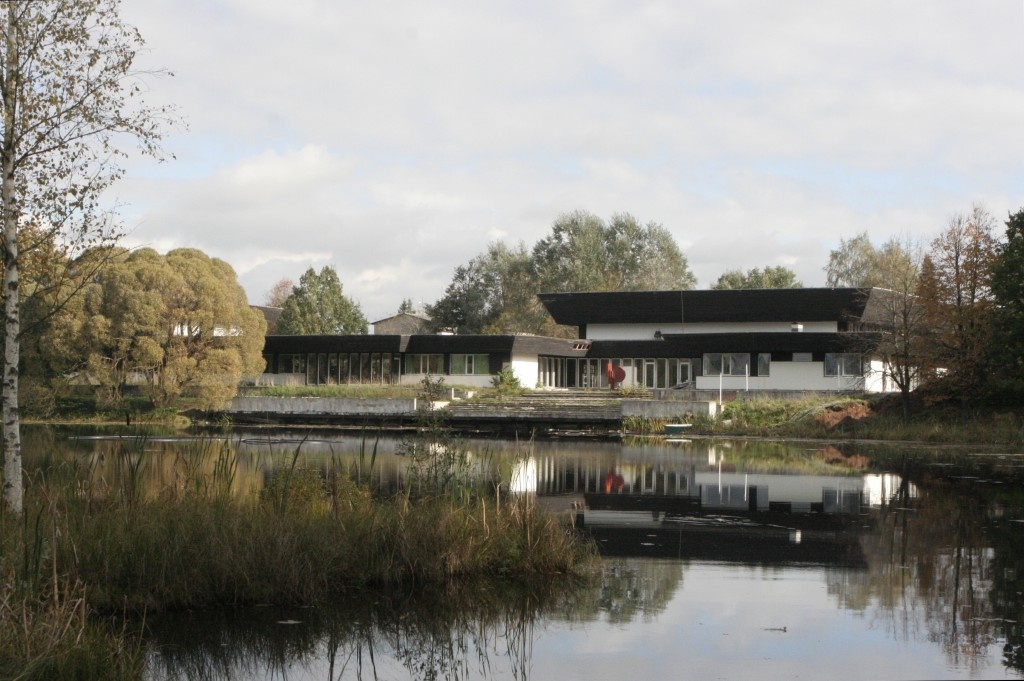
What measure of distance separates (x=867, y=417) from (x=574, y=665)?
33.5 m

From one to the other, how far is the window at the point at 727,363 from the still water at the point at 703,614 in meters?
34.6

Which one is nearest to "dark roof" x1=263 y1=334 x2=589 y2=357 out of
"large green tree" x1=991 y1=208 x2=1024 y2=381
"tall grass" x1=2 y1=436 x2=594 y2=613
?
"large green tree" x1=991 y1=208 x2=1024 y2=381

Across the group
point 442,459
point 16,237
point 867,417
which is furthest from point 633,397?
point 16,237

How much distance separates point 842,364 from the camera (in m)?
50.8

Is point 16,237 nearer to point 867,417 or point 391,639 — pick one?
point 391,639

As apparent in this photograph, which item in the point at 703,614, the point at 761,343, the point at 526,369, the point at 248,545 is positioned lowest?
the point at 703,614

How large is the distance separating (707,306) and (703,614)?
48442 mm

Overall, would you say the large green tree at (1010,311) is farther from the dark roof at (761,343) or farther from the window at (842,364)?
the window at (842,364)

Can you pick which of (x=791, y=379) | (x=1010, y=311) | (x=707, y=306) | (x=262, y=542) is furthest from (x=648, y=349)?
(x=262, y=542)

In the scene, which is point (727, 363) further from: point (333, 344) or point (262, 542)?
point (262, 542)

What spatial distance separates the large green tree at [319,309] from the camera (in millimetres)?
77312

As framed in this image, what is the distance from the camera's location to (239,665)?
26.6 ft

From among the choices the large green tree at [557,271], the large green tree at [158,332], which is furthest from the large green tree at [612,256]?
the large green tree at [158,332]

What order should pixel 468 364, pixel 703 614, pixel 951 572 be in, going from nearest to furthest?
1. pixel 703 614
2. pixel 951 572
3. pixel 468 364
